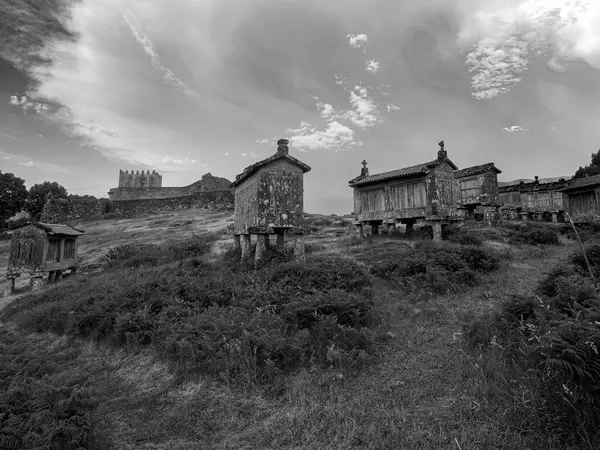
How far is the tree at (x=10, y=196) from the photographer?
43875 mm

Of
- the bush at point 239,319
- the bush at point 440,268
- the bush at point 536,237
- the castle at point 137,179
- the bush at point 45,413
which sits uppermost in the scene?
the castle at point 137,179

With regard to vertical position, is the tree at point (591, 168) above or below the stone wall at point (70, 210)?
above

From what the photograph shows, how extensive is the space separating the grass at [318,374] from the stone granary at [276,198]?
3.06m

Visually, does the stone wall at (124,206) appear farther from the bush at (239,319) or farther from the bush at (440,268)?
the bush at (440,268)

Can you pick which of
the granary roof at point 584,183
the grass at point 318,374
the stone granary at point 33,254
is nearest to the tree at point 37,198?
the stone granary at point 33,254

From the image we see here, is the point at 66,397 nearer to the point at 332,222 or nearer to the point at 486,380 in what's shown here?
the point at 486,380

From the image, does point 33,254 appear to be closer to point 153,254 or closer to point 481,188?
point 153,254

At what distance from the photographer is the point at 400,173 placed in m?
17.8

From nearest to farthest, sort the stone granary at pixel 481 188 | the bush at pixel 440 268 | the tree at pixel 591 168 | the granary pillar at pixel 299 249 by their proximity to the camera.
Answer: the bush at pixel 440 268, the granary pillar at pixel 299 249, the stone granary at pixel 481 188, the tree at pixel 591 168

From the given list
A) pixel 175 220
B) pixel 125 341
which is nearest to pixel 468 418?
pixel 125 341

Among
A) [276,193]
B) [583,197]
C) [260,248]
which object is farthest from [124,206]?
[583,197]

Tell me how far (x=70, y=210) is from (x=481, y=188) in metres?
47.6

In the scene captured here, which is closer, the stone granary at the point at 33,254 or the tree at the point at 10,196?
the stone granary at the point at 33,254

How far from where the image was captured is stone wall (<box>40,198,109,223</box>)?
135 feet
